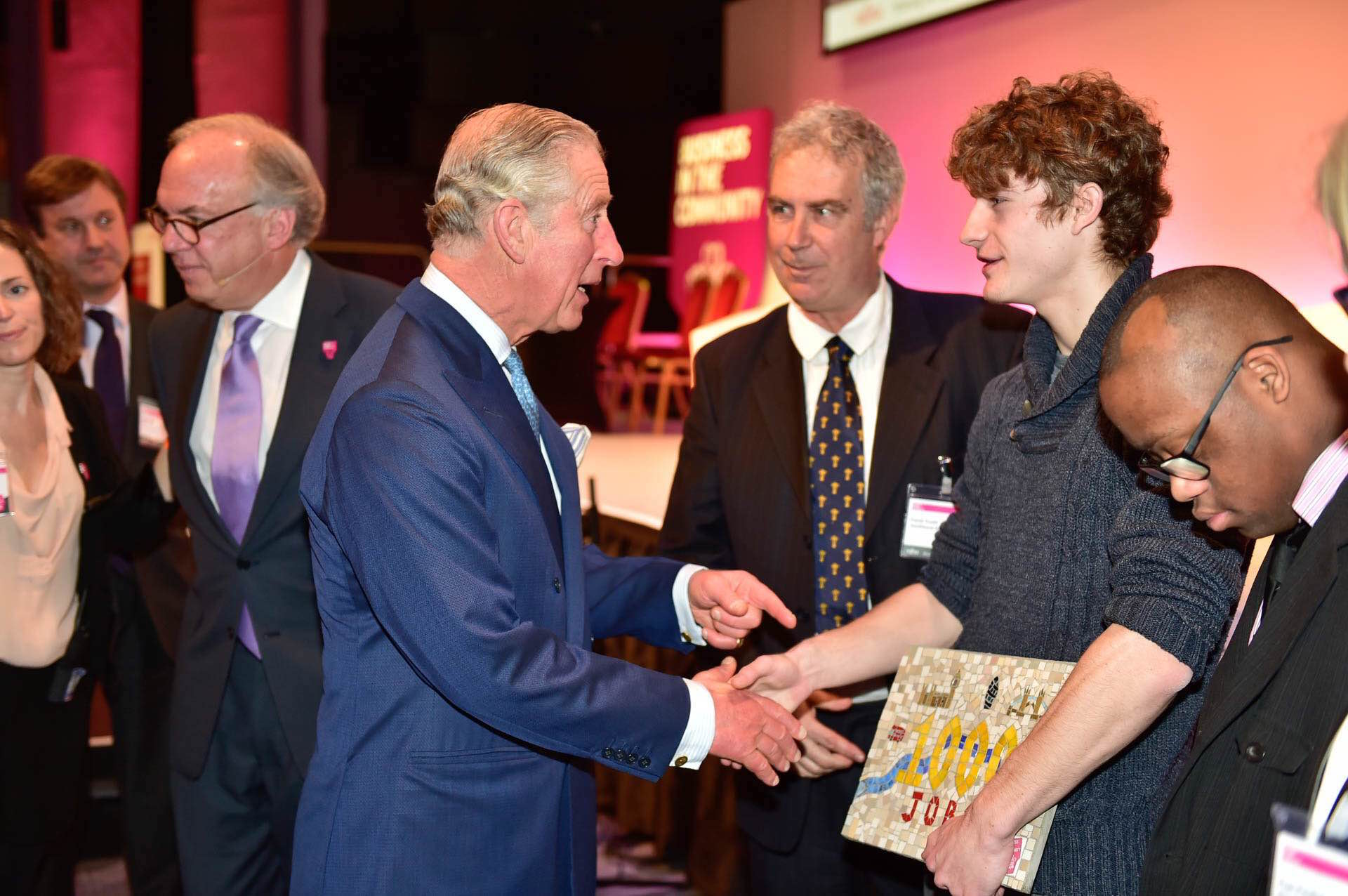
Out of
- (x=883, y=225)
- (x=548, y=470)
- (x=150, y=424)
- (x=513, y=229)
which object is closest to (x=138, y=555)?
(x=150, y=424)

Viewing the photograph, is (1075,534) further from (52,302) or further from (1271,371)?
(52,302)

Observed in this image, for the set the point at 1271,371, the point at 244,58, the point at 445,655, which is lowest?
the point at 445,655

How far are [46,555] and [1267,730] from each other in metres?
2.48

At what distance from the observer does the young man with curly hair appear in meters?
1.62

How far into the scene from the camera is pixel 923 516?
2484 mm

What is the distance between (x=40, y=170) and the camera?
4020 mm

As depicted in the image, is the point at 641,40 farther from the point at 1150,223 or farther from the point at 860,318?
the point at 1150,223

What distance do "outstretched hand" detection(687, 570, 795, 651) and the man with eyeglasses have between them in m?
0.77

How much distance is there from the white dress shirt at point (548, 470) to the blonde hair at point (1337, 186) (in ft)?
3.44

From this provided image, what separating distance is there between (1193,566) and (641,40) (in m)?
11.5

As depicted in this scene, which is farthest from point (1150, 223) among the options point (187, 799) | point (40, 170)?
point (40, 170)

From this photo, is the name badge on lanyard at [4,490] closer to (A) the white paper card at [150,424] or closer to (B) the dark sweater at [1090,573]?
(A) the white paper card at [150,424]

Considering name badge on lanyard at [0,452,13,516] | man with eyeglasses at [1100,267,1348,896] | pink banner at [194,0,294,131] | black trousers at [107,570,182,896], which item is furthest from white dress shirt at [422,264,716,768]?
pink banner at [194,0,294,131]

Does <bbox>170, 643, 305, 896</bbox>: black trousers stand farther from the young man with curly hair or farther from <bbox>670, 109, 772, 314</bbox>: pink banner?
<bbox>670, 109, 772, 314</bbox>: pink banner
